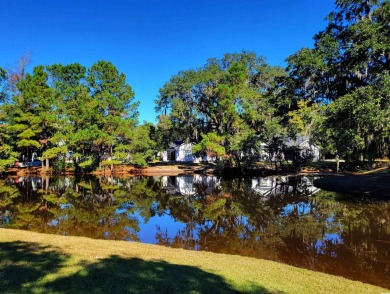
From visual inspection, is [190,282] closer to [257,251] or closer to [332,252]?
[257,251]

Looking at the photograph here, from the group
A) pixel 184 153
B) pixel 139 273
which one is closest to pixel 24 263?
pixel 139 273

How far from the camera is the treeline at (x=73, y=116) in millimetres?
36312

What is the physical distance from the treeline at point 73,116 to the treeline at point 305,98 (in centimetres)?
785

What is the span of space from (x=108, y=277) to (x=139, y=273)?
0.57m

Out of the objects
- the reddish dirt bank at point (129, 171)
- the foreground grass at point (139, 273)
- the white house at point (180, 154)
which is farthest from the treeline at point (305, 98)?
the foreground grass at point (139, 273)

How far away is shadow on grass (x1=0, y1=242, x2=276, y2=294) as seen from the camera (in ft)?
14.8

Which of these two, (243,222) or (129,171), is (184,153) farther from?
(243,222)

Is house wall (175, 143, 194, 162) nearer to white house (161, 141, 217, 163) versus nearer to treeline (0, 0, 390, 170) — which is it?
white house (161, 141, 217, 163)

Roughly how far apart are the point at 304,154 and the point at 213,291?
35240mm

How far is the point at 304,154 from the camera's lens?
37094mm

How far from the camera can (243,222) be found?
1240 centimetres

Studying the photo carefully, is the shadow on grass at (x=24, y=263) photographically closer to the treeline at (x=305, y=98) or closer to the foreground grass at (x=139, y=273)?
the foreground grass at (x=139, y=273)

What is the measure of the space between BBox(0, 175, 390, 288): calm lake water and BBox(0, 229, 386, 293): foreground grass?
1.97m

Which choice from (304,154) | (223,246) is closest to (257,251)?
(223,246)
